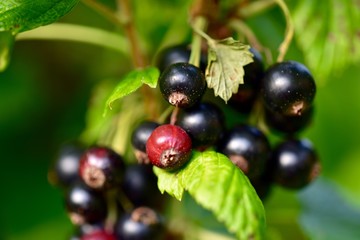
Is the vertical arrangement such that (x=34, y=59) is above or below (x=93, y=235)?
below

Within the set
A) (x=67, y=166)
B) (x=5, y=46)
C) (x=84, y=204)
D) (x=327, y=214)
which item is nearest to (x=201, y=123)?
(x=84, y=204)

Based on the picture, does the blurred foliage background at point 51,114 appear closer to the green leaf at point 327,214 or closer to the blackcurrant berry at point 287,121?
the green leaf at point 327,214

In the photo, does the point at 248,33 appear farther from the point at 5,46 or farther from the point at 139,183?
the point at 5,46

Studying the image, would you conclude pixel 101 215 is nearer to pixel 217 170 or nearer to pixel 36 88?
pixel 217 170

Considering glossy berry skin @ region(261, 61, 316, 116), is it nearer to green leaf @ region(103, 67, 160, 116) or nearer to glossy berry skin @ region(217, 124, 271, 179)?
glossy berry skin @ region(217, 124, 271, 179)

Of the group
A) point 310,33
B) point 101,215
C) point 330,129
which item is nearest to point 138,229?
point 101,215

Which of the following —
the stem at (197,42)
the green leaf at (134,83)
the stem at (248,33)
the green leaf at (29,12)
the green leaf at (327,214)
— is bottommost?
the green leaf at (327,214)

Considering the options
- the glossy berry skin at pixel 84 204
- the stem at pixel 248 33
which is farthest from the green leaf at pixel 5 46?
the stem at pixel 248 33
